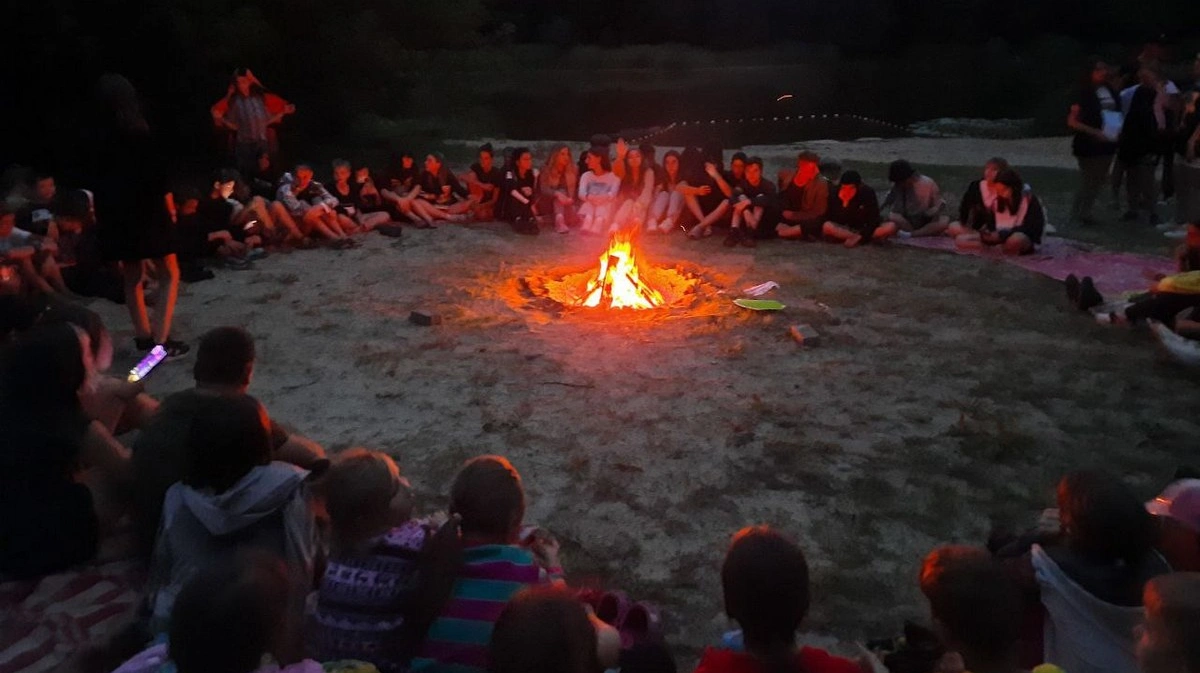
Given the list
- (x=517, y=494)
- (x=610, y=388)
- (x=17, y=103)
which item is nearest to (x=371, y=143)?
(x=17, y=103)

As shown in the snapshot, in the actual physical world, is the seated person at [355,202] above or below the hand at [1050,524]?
below

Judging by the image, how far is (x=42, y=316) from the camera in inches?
168

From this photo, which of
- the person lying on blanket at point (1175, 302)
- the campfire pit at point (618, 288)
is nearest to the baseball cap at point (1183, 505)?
the person lying on blanket at point (1175, 302)

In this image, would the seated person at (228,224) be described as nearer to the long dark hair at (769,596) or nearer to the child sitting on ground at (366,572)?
the child sitting on ground at (366,572)

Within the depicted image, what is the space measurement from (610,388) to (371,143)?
15.1 m

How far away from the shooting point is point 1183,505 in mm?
2980

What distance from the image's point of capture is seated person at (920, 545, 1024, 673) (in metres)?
2.27

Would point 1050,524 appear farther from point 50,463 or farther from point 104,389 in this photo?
point 104,389

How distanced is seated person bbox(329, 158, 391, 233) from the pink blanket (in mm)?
5871

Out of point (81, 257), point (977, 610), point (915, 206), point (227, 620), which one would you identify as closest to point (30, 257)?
point (81, 257)

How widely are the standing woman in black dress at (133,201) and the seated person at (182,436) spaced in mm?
3118

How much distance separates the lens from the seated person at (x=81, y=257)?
789 centimetres

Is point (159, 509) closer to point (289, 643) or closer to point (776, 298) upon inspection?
point (289, 643)

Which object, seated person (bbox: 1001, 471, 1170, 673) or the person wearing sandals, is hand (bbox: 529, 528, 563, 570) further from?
seated person (bbox: 1001, 471, 1170, 673)
